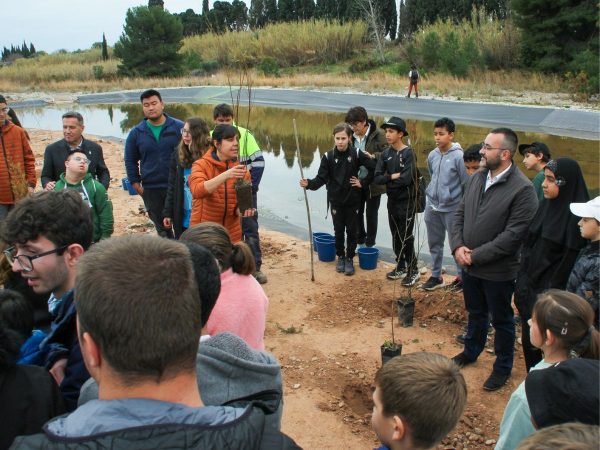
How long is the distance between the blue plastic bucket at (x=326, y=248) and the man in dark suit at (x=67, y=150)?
243 centimetres

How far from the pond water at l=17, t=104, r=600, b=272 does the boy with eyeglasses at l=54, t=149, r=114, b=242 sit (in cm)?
176

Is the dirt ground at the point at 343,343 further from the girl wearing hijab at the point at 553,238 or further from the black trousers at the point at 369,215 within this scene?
the girl wearing hijab at the point at 553,238

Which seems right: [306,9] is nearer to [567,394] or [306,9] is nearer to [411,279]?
[411,279]

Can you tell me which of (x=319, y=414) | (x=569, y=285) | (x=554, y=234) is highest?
(x=554, y=234)

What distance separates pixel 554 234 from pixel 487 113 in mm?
14656

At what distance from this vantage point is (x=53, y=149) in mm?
5055

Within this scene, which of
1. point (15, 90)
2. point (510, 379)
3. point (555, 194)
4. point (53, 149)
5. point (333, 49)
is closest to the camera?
point (555, 194)

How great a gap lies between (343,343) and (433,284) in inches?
53.7

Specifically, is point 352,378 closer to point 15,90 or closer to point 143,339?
point 143,339

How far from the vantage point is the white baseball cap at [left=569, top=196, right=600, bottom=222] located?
10.0 ft

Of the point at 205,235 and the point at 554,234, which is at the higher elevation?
the point at 205,235

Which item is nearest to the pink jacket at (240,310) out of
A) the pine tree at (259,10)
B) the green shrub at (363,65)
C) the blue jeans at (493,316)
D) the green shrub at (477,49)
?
the blue jeans at (493,316)

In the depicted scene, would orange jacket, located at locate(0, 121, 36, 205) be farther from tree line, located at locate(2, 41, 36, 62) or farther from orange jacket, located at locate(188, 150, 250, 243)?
tree line, located at locate(2, 41, 36, 62)

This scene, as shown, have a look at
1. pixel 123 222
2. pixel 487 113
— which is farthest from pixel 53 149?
pixel 487 113
